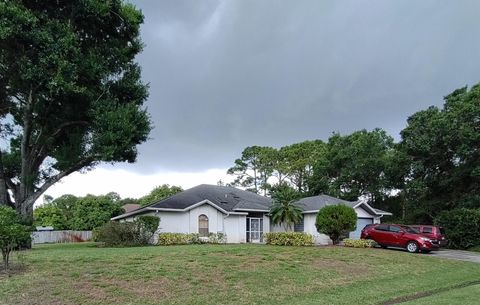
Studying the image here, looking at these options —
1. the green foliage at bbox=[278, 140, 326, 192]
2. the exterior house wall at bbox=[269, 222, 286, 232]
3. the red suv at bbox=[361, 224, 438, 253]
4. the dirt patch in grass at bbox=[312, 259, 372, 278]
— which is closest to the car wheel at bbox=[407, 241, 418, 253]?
the red suv at bbox=[361, 224, 438, 253]

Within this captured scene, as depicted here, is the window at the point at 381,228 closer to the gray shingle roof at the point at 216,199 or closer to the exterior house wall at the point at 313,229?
the exterior house wall at the point at 313,229

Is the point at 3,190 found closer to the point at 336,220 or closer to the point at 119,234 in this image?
the point at 119,234

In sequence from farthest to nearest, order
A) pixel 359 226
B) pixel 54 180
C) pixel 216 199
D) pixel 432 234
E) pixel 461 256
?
pixel 359 226 < pixel 216 199 < pixel 432 234 < pixel 461 256 < pixel 54 180

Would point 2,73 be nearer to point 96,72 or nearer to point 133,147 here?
point 96,72

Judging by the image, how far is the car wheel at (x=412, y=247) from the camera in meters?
24.0

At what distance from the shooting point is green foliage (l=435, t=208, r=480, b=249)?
2872 cm

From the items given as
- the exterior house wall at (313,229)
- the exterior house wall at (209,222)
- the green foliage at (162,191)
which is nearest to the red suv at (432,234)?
the exterior house wall at (313,229)

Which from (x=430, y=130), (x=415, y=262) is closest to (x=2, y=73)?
(x=415, y=262)

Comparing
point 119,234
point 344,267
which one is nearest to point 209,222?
point 119,234

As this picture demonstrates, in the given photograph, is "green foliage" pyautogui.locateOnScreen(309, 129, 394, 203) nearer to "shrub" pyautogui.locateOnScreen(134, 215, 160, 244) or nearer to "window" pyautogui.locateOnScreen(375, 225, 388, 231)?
"window" pyautogui.locateOnScreen(375, 225, 388, 231)

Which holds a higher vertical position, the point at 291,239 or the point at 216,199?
the point at 216,199

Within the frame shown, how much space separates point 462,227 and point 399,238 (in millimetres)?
7843

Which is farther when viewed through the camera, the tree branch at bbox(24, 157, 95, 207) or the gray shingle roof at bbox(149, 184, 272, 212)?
the gray shingle roof at bbox(149, 184, 272, 212)

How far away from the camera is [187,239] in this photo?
2644cm
